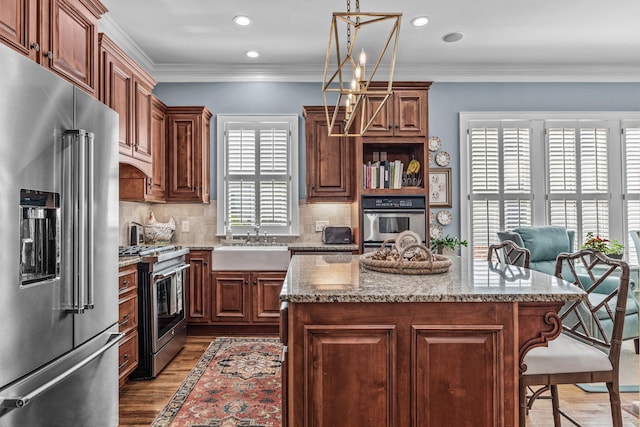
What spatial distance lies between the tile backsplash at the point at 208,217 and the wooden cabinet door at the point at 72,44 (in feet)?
7.71

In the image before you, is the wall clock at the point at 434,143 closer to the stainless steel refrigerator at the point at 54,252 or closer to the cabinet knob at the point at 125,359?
the stainless steel refrigerator at the point at 54,252

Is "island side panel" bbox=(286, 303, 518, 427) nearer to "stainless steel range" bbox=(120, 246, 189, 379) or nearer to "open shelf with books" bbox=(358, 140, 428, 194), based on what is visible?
"stainless steel range" bbox=(120, 246, 189, 379)

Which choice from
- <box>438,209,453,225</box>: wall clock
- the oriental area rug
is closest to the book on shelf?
<box>438,209,453,225</box>: wall clock

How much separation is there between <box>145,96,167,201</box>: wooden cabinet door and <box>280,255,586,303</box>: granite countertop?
8.02 ft

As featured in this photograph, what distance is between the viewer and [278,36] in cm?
393

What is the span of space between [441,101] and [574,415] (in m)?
3.48

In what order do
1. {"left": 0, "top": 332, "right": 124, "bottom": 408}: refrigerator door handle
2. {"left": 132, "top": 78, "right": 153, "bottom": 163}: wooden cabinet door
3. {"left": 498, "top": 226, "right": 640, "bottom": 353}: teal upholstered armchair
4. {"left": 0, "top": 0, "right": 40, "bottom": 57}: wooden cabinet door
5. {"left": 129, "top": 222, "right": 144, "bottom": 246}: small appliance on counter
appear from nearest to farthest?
{"left": 0, "top": 332, "right": 124, "bottom": 408}: refrigerator door handle
{"left": 0, "top": 0, "right": 40, "bottom": 57}: wooden cabinet door
{"left": 132, "top": 78, "right": 153, "bottom": 163}: wooden cabinet door
{"left": 498, "top": 226, "right": 640, "bottom": 353}: teal upholstered armchair
{"left": 129, "top": 222, "right": 144, "bottom": 246}: small appliance on counter

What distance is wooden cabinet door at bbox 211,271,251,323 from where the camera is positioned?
407cm

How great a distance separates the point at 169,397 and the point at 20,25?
2.27 metres

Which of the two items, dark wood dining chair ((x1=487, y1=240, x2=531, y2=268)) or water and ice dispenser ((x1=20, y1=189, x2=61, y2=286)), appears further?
dark wood dining chair ((x1=487, y1=240, x2=531, y2=268))

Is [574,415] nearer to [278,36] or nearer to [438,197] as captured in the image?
[438,197]

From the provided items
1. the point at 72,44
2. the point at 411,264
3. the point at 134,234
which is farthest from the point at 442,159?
the point at 72,44

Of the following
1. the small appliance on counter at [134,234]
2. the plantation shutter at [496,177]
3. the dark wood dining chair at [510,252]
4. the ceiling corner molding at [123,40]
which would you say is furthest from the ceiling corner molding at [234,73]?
the dark wood dining chair at [510,252]

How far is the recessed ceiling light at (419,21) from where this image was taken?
3609mm
